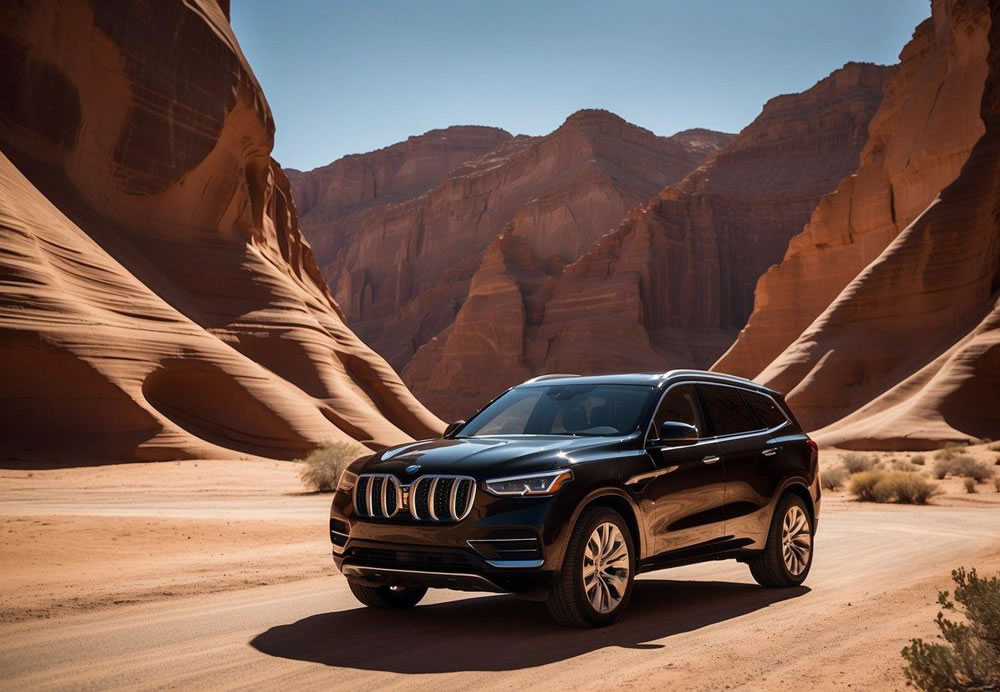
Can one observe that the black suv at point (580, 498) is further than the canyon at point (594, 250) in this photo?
No

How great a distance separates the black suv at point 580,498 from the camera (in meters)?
6.23

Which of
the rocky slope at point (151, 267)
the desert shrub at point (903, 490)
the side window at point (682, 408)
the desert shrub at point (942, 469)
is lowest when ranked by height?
the desert shrub at point (942, 469)

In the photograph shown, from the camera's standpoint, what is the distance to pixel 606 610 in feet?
21.7

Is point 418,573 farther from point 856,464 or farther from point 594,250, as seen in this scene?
point 594,250

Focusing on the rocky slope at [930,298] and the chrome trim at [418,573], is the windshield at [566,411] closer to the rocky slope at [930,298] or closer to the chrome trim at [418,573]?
the chrome trim at [418,573]

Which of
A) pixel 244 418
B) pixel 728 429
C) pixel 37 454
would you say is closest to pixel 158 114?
pixel 244 418

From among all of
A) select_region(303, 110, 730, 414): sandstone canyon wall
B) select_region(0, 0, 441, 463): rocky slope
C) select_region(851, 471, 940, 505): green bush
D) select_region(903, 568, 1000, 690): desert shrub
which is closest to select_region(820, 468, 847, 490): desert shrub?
select_region(851, 471, 940, 505): green bush

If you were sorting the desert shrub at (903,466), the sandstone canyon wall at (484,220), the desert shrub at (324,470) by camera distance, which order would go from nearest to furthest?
the desert shrub at (324,470)
the desert shrub at (903,466)
the sandstone canyon wall at (484,220)

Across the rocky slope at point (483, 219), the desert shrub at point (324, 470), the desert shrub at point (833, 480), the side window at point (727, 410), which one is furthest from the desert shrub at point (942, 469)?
the rocky slope at point (483, 219)

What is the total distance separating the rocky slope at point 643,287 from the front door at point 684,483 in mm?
84369

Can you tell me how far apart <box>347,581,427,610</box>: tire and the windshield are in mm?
1271

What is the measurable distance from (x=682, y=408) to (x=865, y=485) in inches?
581

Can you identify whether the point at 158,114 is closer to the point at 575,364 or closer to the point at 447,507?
the point at 447,507

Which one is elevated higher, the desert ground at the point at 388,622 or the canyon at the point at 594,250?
the canyon at the point at 594,250
